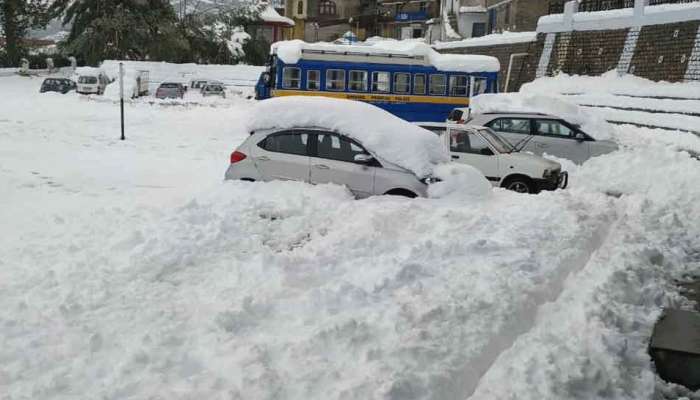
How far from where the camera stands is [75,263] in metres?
6.91

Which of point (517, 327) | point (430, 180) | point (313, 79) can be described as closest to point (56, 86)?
point (313, 79)

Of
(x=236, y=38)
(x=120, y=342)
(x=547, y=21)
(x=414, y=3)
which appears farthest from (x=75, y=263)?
(x=414, y=3)

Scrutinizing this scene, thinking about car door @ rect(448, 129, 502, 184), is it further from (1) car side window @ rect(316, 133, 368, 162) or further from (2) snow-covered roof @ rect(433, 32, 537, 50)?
(2) snow-covered roof @ rect(433, 32, 537, 50)

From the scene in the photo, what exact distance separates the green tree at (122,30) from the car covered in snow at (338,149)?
46.9m

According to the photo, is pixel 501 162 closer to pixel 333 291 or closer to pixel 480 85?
pixel 333 291

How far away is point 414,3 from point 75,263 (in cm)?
6782

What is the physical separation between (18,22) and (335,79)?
45.4m

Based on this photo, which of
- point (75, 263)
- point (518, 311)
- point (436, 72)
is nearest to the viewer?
→ point (518, 311)

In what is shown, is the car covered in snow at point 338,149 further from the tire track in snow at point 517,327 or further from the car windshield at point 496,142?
the tire track in snow at point 517,327

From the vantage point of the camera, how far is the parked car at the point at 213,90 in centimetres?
4350

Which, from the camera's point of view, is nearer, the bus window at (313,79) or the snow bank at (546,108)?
the snow bank at (546,108)

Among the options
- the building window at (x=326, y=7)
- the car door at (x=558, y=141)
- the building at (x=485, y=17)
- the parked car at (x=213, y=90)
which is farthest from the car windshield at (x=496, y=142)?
the building window at (x=326, y=7)

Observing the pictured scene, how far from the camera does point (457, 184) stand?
9.63 m

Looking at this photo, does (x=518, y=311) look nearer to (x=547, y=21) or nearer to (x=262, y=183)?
(x=262, y=183)
